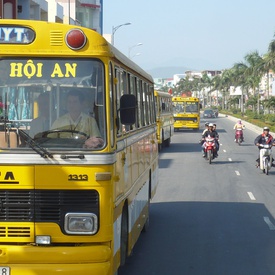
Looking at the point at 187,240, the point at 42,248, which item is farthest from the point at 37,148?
the point at 187,240

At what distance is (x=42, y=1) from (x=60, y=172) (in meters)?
38.2

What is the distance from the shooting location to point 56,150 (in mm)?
7258

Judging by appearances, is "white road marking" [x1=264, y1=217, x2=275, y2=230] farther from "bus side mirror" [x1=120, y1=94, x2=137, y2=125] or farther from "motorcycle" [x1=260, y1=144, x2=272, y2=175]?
"motorcycle" [x1=260, y1=144, x2=272, y2=175]

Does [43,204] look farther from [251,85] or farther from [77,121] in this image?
[251,85]

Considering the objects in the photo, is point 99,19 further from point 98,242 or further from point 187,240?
point 98,242

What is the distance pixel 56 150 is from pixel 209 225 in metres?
7.46

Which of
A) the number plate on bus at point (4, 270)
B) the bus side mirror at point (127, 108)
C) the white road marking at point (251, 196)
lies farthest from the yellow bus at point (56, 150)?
the white road marking at point (251, 196)

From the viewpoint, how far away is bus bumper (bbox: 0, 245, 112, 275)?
7.05 metres

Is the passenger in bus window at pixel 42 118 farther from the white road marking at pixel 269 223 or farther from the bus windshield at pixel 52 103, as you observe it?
the white road marking at pixel 269 223

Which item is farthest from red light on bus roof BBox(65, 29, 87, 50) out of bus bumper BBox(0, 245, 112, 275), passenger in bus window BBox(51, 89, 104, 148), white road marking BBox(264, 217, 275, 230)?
white road marking BBox(264, 217, 275, 230)

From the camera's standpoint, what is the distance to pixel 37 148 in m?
7.27

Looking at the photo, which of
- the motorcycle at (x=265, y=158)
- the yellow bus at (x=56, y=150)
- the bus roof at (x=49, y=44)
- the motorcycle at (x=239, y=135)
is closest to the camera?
the yellow bus at (x=56, y=150)

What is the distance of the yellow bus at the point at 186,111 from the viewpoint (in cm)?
5194

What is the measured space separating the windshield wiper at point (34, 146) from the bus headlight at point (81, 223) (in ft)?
2.01
